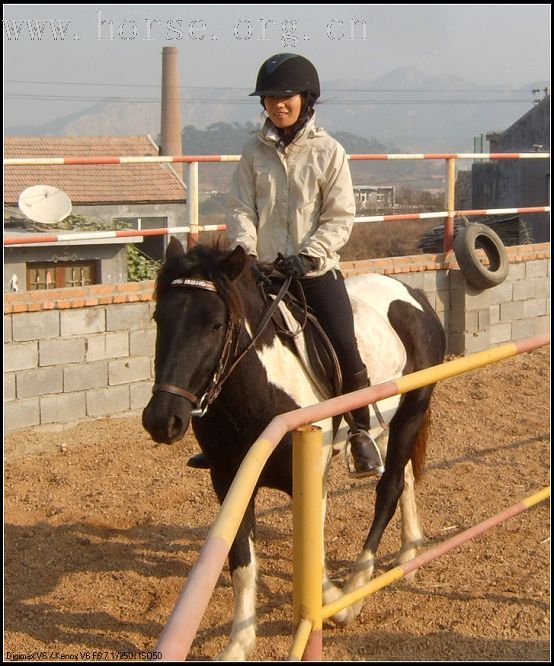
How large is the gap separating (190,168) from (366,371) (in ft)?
13.4

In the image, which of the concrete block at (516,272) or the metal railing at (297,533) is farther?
the concrete block at (516,272)

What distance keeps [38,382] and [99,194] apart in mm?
32207

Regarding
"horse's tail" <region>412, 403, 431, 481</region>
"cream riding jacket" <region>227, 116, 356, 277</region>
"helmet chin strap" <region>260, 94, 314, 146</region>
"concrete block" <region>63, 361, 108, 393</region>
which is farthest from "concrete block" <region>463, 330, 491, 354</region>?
"helmet chin strap" <region>260, 94, 314, 146</region>

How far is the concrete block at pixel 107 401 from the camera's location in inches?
296

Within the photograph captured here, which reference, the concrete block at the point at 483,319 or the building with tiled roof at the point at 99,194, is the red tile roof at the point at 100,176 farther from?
the concrete block at the point at 483,319

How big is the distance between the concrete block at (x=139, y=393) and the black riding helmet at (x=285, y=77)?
13.0ft

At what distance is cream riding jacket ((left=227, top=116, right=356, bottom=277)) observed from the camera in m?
4.26

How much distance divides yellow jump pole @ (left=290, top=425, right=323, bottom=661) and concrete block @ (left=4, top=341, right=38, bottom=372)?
493cm

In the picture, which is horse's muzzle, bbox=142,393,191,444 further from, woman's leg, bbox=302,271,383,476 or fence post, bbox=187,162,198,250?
fence post, bbox=187,162,198,250

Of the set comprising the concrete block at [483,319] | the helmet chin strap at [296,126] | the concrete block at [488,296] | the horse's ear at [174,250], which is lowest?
the concrete block at [483,319]

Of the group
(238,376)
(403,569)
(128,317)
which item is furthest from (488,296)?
(403,569)

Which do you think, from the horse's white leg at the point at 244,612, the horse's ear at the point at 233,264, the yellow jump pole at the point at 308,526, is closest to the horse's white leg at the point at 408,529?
the horse's white leg at the point at 244,612

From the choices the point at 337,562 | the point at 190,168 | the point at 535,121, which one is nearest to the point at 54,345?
the point at 190,168

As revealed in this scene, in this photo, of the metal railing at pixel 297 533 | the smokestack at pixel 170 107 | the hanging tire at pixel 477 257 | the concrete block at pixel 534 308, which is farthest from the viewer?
the smokestack at pixel 170 107
